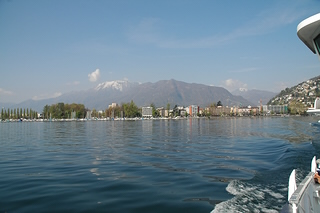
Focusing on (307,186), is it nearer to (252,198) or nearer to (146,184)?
(252,198)

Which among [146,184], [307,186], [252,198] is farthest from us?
[146,184]

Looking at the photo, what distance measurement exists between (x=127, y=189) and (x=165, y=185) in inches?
65.8

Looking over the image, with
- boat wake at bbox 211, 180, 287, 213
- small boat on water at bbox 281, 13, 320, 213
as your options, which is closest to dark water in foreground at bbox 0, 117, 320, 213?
boat wake at bbox 211, 180, 287, 213

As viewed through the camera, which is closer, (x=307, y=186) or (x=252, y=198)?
(x=307, y=186)

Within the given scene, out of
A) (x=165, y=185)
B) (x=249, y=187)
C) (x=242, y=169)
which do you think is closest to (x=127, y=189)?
(x=165, y=185)

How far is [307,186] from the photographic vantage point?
6848mm

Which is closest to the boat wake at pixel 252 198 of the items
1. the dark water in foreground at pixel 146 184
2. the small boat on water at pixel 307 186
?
the dark water in foreground at pixel 146 184

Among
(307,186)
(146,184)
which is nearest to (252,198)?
(307,186)

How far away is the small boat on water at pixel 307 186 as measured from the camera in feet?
18.9

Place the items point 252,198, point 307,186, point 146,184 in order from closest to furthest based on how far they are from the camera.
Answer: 1. point 307,186
2. point 252,198
3. point 146,184

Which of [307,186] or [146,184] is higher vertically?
[307,186]

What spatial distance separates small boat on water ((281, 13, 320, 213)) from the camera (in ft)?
18.9

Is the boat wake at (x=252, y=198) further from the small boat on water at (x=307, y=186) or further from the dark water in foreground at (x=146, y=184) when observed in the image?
the small boat on water at (x=307, y=186)

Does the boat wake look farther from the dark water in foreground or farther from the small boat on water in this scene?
the small boat on water
